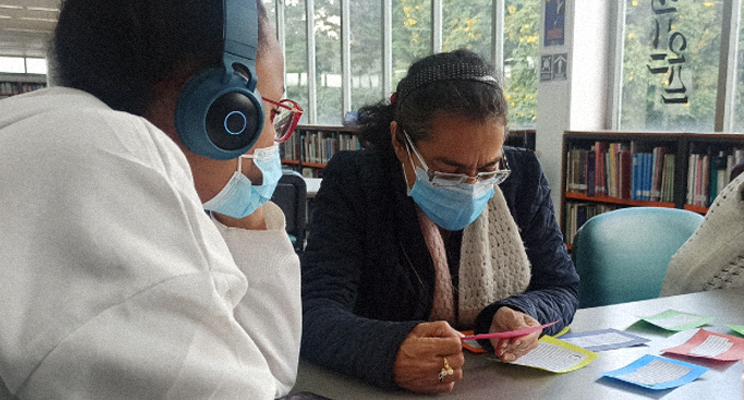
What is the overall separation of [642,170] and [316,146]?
392cm

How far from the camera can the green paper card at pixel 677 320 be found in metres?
1.28

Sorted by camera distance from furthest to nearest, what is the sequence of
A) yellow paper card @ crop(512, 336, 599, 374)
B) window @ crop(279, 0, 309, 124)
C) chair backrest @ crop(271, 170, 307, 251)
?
window @ crop(279, 0, 309, 124) < chair backrest @ crop(271, 170, 307, 251) < yellow paper card @ crop(512, 336, 599, 374)

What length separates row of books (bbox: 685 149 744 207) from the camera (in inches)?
131

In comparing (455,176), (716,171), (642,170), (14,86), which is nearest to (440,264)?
(455,176)

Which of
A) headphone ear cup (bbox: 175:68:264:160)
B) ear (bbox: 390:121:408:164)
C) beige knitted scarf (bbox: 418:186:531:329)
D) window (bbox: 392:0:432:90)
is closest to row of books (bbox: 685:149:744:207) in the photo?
beige knitted scarf (bbox: 418:186:531:329)

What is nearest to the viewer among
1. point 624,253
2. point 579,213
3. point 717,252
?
point 717,252

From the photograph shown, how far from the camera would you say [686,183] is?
354cm

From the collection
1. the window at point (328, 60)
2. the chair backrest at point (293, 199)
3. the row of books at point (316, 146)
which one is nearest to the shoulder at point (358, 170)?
the chair backrest at point (293, 199)

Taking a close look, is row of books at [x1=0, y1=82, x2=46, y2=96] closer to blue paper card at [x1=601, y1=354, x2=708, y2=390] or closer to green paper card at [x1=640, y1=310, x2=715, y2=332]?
green paper card at [x1=640, y1=310, x2=715, y2=332]

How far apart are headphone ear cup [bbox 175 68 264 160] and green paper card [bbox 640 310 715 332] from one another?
103 centimetres

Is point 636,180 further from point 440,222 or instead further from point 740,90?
point 440,222

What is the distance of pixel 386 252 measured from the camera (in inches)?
55.9

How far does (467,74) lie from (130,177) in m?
1.10

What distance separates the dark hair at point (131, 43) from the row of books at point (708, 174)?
11.3ft
